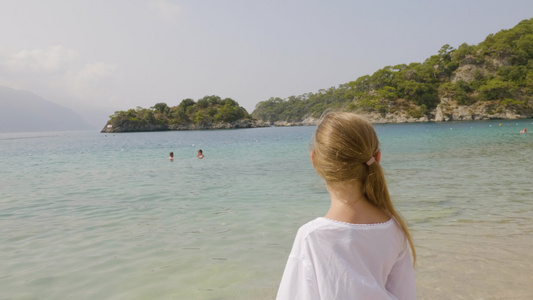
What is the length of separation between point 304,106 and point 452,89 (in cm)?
9735

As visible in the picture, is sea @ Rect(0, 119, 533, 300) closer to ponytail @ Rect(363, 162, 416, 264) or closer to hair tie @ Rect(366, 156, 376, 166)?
ponytail @ Rect(363, 162, 416, 264)

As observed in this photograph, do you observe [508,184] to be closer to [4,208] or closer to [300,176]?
[300,176]

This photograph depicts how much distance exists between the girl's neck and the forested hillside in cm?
7700

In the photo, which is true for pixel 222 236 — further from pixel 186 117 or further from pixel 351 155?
pixel 186 117

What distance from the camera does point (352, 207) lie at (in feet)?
5.18

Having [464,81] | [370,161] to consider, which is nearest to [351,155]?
[370,161]

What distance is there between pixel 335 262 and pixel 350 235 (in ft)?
0.40

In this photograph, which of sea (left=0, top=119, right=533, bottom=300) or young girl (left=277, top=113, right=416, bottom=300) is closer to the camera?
young girl (left=277, top=113, right=416, bottom=300)

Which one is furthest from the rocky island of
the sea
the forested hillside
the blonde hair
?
the blonde hair

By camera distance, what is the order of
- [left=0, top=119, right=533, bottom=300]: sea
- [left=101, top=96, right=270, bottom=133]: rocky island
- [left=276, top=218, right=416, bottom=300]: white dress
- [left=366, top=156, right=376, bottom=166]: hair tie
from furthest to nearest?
[left=101, top=96, right=270, bottom=133]: rocky island
[left=0, top=119, right=533, bottom=300]: sea
[left=366, top=156, right=376, bottom=166]: hair tie
[left=276, top=218, right=416, bottom=300]: white dress

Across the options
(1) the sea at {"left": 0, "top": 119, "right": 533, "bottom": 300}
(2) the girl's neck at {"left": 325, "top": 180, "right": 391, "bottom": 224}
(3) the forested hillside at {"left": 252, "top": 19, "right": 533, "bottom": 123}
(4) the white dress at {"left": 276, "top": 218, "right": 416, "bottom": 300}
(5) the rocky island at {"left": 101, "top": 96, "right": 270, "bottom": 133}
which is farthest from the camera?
(5) the rocky island at {"left": 101, "top": 96, "right": 270, "bottom": 133}

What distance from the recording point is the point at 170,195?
35.4ft

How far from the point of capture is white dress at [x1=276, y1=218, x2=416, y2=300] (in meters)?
1.43

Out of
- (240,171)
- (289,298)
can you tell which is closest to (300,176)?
(240,171)
